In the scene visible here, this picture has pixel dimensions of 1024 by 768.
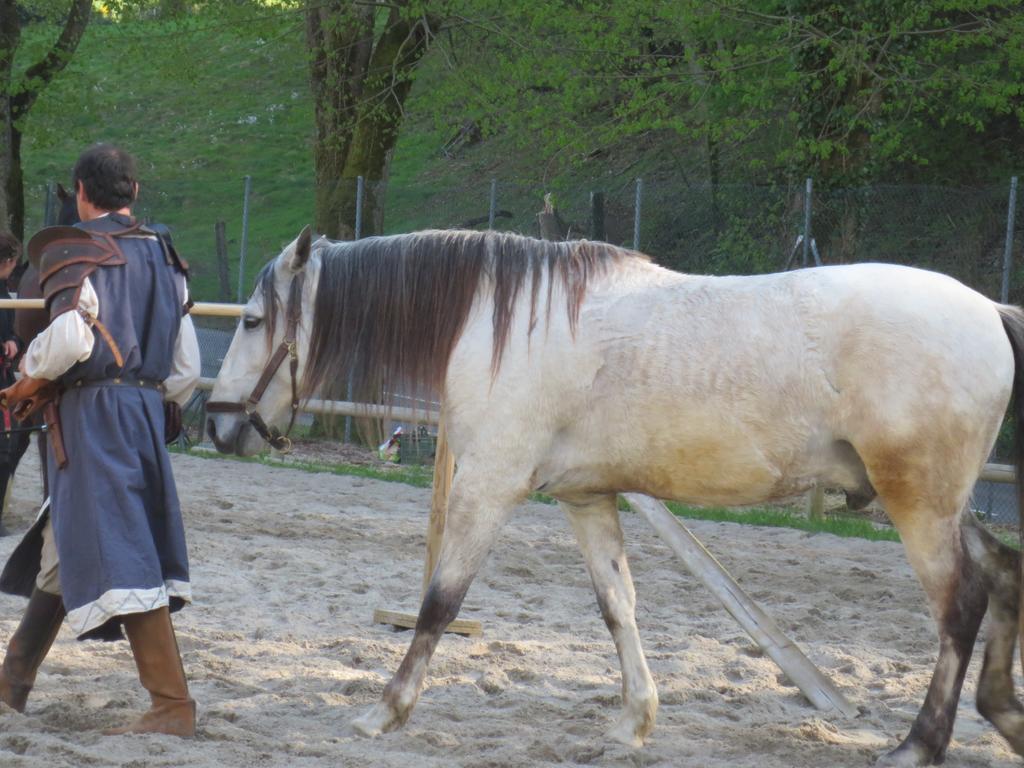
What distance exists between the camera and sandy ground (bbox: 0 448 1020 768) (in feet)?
13.2

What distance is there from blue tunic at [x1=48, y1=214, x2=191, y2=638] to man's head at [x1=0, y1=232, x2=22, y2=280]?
356 cm

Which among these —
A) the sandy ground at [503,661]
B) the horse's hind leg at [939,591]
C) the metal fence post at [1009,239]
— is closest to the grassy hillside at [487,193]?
the metal fence post at [1009,239]

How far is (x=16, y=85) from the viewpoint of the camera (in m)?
17.1

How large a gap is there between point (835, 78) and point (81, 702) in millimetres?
10835

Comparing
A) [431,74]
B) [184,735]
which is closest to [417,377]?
[184,735]

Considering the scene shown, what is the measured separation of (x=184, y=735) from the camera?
3.98 meters

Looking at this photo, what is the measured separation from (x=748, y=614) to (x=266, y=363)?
77.7 inches

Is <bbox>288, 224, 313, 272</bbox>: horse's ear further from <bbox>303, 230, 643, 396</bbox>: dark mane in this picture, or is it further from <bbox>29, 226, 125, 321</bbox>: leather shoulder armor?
<bbox>29, 226, 125, 321</bbox>: leather shoulder armor

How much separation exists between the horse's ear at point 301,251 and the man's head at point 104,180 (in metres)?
0.58

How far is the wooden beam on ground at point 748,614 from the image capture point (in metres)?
4.57

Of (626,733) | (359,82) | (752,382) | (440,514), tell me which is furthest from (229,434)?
(359,82)

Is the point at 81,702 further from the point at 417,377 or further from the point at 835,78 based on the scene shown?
the point at 835,78

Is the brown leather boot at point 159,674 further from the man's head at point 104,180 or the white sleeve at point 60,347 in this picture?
the man's head at point 104,180

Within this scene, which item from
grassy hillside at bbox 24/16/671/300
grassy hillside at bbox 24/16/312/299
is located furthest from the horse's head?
grassy hillside at bbox 24/16/312/299
